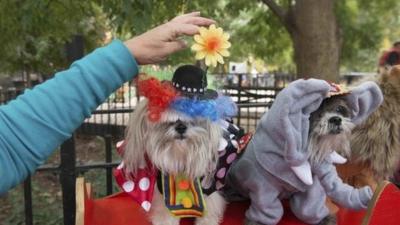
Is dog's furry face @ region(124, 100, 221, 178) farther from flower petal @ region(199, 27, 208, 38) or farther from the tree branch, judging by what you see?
the tree branch

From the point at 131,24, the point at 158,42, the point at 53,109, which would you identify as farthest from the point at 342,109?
the point at 131,24

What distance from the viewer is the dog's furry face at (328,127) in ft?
4.72

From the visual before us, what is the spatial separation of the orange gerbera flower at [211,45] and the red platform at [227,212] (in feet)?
2.17

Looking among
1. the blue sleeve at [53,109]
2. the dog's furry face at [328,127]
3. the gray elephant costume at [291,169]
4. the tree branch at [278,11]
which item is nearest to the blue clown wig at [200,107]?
the gray elephant costume at [291,169]

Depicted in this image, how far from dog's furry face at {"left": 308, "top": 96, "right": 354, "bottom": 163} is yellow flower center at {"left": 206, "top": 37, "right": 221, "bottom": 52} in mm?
445

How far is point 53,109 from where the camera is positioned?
77cm

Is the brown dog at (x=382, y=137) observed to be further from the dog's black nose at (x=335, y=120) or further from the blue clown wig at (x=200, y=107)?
the blue clown wig at (x=200, y=107)

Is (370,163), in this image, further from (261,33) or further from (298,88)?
(261,33)

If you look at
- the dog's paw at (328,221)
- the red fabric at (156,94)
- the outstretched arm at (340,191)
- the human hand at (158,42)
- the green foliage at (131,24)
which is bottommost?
the dog's paw at (328,221)

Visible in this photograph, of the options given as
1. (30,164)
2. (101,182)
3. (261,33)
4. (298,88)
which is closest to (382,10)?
(261,33)

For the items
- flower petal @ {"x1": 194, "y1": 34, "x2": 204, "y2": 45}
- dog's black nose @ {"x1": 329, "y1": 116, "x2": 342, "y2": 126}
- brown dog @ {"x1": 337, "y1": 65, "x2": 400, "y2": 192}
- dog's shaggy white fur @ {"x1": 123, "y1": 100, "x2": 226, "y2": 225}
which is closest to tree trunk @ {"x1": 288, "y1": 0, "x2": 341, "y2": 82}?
brown dog @ {"x1": 337, "y1": 65, "x2": 400, "y2": 192}

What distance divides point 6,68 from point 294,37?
6588 millimetres

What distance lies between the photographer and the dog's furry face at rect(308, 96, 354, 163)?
1.44 metres

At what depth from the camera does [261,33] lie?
24.3 feet
